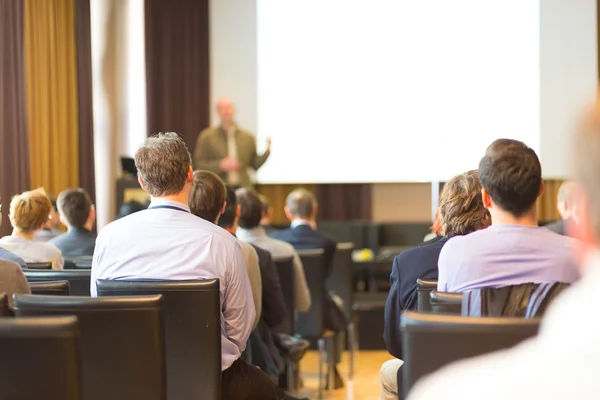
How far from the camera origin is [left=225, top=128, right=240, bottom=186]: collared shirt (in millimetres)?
7780

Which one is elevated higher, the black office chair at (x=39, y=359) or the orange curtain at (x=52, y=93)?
the orange curtain at (x=52, y=93)

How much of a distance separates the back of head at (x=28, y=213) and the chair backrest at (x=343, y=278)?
8.02 feet

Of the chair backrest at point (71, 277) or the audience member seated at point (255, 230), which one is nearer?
the chair backrest at point (71, 277)

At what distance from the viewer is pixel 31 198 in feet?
12.2

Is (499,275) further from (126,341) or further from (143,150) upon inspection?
(143,150)

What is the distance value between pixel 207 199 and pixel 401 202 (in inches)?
239

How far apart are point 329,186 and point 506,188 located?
6.98 meters

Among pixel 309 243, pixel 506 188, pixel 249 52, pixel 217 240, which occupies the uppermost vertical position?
pixel 249 52

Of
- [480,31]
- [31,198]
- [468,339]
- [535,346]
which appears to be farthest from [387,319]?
[480,31]

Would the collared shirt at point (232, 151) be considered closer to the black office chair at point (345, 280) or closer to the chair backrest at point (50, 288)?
the black office chair at point (345, 280)

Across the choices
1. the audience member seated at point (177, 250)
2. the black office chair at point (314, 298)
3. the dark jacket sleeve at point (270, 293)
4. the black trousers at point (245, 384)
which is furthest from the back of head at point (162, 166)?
the black office chair at point (314, 298)

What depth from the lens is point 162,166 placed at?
2.74m

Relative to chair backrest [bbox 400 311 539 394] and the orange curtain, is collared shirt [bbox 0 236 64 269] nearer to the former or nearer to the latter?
chair backrest [bbox 400 311 539 394]

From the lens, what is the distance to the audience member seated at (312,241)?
17.2 ft
